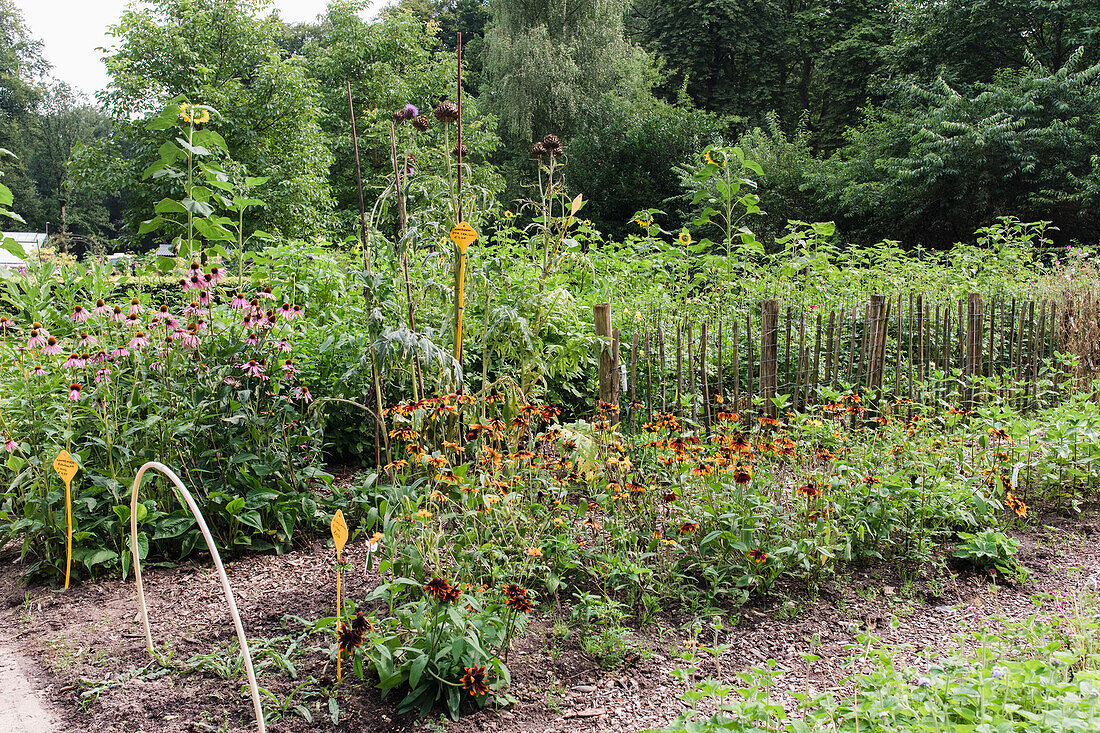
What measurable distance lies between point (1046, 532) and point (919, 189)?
13738 millimetres

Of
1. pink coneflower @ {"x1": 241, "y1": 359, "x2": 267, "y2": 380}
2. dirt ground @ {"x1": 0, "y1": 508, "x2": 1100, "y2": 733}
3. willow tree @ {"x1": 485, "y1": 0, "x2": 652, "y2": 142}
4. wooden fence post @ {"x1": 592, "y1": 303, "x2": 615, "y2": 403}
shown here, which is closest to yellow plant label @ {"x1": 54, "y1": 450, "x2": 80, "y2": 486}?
dirt ground @ {"x1": 0, "y1": 508, "x2": 1100, "y2": 733}

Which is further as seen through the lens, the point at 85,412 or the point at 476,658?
the point at 85,412

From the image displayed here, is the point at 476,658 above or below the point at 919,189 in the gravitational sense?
below

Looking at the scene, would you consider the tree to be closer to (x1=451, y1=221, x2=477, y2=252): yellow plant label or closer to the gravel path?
(x1=451, y1=221, x2=477, y2=252): yellow plant label

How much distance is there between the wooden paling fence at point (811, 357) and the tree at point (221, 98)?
10.2 metres

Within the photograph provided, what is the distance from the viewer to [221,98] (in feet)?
42.5

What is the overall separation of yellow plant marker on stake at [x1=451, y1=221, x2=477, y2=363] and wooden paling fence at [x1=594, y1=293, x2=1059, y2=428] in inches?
40.2

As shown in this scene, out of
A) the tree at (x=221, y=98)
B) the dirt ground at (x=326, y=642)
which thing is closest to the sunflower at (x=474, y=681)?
the dirt ground at (x=326, y=642)

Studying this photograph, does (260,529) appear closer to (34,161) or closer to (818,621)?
(818,621)

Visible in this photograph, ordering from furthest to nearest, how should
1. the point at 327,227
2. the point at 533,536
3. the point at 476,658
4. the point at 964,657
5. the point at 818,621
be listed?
1. the point at 327,227
2. the point at 533,536
3. the point at 818,621
4. the point at 964,657
5. the point at 476,658

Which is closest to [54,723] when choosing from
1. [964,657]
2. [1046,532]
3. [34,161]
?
[964,657]

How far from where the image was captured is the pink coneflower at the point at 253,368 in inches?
111

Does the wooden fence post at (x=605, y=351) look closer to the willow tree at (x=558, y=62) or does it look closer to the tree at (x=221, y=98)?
the tree at (x=221, y=98)

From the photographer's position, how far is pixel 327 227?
52.1 ft
